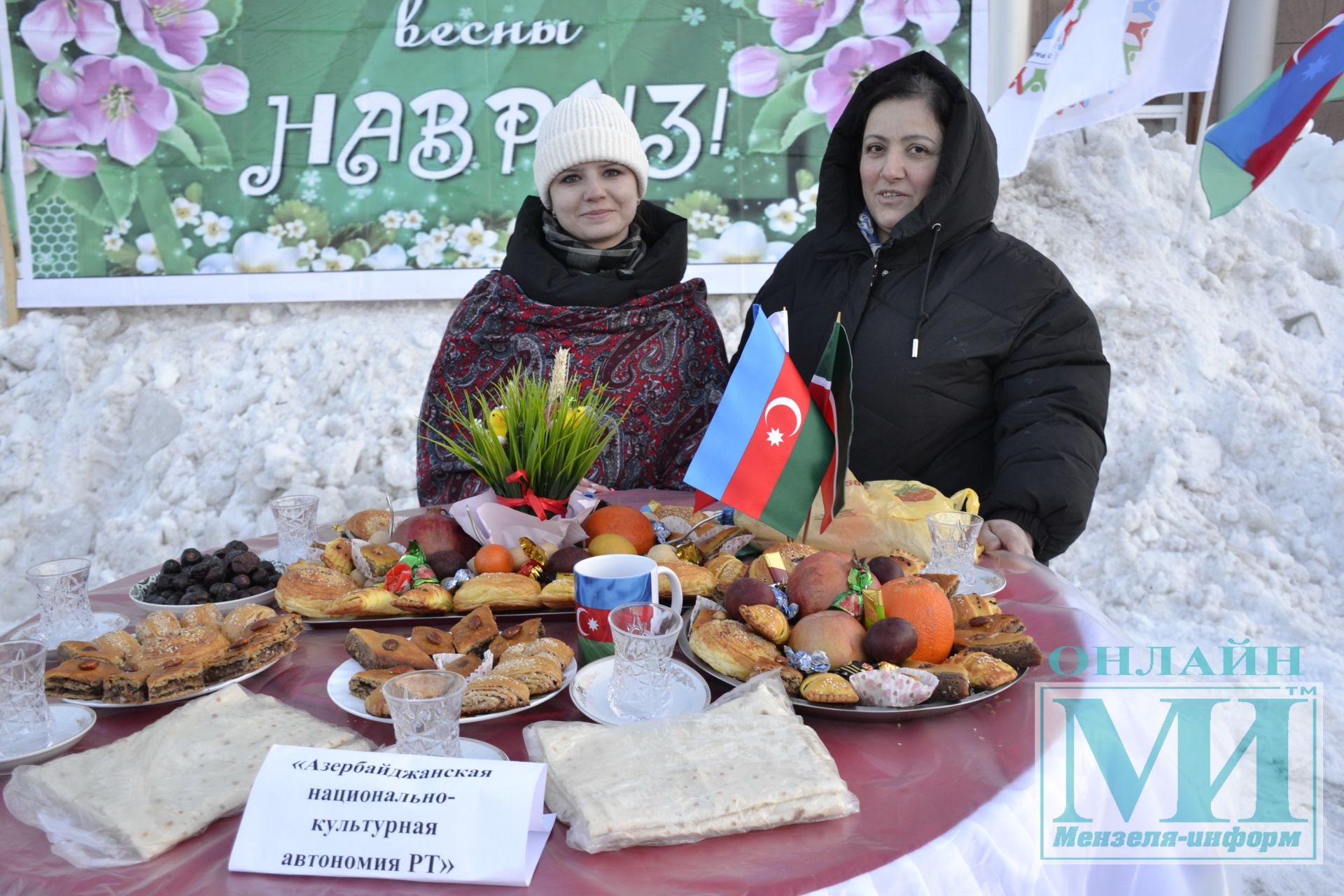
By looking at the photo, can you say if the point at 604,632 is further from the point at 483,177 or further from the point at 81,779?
the point at 483,177

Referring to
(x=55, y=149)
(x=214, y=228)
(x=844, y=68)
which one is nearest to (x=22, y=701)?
(x=214, y=228)

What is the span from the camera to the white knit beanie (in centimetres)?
307

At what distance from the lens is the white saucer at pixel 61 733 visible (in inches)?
51.0

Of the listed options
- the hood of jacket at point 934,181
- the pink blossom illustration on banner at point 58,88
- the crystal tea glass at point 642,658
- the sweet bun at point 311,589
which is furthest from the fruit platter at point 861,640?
the pink blossom illustration on banner at point 58,88

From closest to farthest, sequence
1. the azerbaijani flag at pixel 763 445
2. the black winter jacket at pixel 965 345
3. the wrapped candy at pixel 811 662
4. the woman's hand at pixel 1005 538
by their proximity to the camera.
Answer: the wrapped candy at pixel 811 662
the azerbaijani flag at pixel 763 445
the woman's hand at pixel 1005 538
the black winter jacket at pixel 965 345

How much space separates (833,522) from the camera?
2006mm

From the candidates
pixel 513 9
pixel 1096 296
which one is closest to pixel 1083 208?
pixel 1096 296

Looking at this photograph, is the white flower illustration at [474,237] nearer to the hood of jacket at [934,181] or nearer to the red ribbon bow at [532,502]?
the hood of jacket at [934,181]

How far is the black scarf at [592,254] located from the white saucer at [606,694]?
77.6 inches

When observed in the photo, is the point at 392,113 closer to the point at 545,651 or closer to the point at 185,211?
the point at 185,211

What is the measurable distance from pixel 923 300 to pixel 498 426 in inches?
54.2

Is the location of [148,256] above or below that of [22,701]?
above

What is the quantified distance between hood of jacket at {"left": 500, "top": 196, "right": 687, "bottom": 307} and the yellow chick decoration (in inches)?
45.0

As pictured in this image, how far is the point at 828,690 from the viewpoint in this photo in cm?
136
